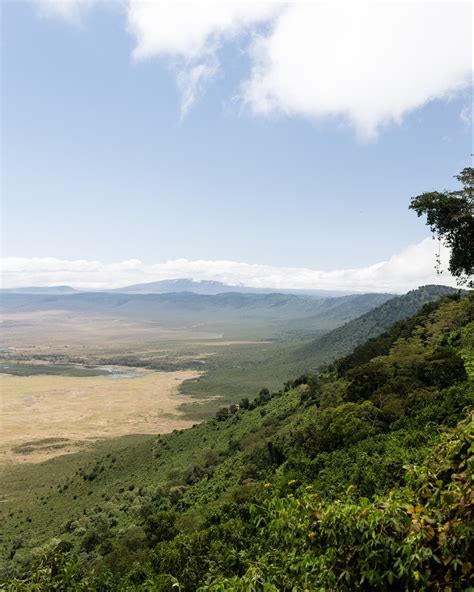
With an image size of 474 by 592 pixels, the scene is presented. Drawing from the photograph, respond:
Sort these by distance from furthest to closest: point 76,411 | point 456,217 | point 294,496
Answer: point 76,411, point 456,217, point 294,496

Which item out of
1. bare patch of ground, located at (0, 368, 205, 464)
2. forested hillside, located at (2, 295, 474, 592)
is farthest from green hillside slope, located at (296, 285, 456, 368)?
forested hillside, located at (2, 295, 474, 592)

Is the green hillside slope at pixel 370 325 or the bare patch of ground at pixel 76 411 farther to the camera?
the green hillside slope at pixel 370 325

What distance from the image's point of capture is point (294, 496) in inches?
413

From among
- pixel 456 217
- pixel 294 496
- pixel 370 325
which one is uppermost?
pixel 456 217

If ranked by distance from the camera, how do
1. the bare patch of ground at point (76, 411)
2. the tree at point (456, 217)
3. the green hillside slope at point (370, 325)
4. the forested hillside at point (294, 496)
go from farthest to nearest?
the green hillside slope at point (370, 325)
the bare patch of ground at point (76, 411)
the tree at point (456, 217)
the forested hillside at point (294, 496)

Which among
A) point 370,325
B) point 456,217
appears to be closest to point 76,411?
point 370,325

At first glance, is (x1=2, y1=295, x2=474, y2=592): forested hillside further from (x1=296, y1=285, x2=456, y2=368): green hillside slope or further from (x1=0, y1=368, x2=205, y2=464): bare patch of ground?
(x1=296, y1=285, x2=456, y2=368): green hillside slope

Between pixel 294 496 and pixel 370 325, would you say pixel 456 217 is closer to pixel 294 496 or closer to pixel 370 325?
pixel 294 496

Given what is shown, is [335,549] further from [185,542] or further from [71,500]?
[71,500]

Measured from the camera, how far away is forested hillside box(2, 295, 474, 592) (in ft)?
18.5

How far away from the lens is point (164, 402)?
14275 cm

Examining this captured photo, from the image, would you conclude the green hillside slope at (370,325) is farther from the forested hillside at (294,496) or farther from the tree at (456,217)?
the tree at (456,217)

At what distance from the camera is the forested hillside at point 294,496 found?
5645mm

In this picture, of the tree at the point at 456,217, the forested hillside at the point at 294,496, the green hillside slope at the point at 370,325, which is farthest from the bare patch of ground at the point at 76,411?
the tree at the point at 456,217
